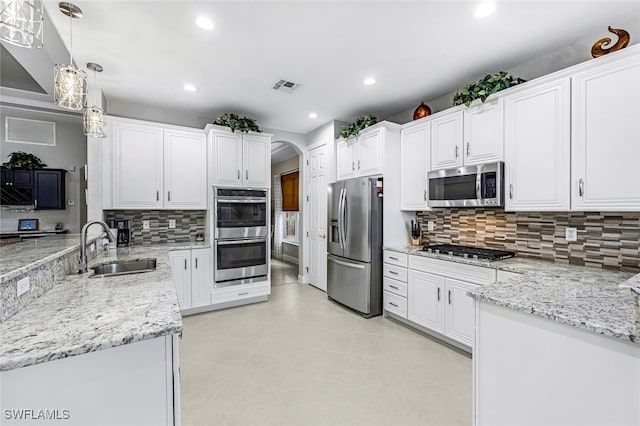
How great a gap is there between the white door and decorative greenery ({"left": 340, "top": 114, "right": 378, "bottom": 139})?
0.70m

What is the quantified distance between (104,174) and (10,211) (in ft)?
11.4

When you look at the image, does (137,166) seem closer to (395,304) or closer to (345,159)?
(345,159)

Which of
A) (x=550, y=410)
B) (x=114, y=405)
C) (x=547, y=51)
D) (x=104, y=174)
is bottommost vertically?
(x=550, y=410)

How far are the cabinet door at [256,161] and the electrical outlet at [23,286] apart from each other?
2.80 m

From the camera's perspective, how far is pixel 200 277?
3.68m

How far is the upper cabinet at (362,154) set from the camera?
3562mm

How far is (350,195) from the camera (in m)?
3.76

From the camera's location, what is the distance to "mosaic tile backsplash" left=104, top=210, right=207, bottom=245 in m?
3.82

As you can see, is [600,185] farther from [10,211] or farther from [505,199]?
[10,211]

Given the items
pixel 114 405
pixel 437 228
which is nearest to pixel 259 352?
pixel 114 405

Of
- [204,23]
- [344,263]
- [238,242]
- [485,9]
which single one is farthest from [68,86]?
[344,263]

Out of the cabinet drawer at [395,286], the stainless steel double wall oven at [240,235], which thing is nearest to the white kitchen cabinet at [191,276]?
the stainless steel double wall oven at [240,235]

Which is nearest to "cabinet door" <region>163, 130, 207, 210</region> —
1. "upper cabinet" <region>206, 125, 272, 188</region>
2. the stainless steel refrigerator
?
"upper cabinet" <region>206, 125, 272, 188</region>

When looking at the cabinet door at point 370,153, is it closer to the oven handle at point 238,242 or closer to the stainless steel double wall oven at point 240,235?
the stainless steel double wall oven at point 240,235
